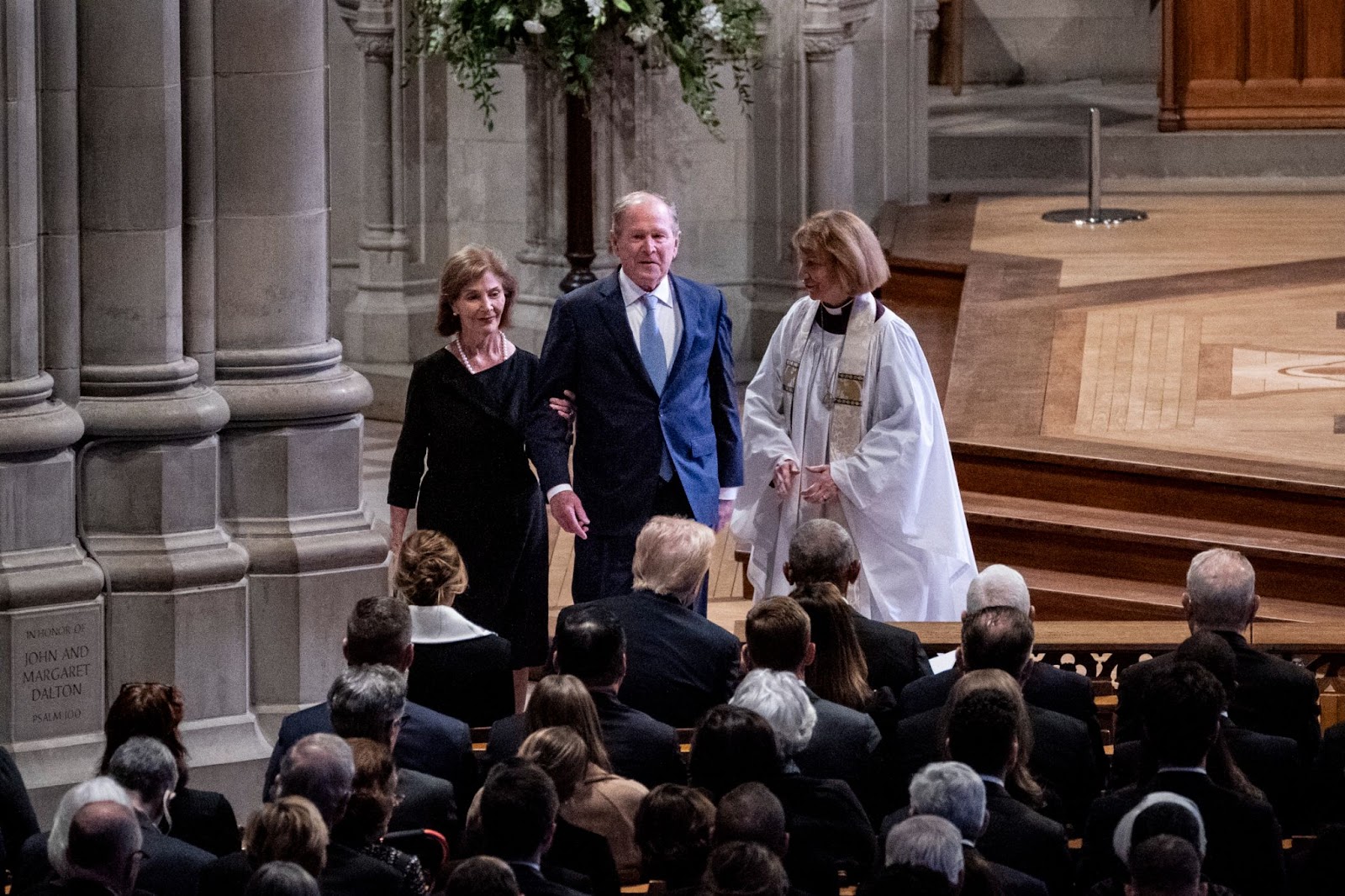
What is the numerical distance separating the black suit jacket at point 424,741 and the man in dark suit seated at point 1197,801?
1.18 m

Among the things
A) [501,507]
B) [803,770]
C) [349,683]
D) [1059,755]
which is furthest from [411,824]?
[501,507]

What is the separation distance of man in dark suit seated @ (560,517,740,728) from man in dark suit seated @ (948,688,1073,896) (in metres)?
0.92

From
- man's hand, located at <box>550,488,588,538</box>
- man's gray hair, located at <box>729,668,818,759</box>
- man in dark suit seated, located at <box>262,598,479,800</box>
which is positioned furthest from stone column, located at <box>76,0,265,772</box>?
man's gray hair, located at <box>729,668,818,759</box>

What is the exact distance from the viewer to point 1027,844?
13.0ft

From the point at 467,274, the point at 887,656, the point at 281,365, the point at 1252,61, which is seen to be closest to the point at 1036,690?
the point at 887,656

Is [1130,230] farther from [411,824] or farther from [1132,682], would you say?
→ [411,824]

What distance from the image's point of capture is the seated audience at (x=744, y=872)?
3.48 m

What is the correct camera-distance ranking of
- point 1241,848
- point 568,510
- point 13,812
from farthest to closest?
point 568,510 → point 13,812 → point 1241,848

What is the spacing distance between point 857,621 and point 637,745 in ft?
2.71

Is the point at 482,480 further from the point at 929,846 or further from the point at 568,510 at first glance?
the point at 929,846

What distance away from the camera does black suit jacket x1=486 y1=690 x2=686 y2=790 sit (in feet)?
14.4

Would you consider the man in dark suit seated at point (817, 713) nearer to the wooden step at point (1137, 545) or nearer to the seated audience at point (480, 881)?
the seated audience at point (480, 881)

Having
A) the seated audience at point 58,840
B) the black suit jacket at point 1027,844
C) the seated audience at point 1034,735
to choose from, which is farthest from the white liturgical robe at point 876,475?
the seated audience at point 58,840

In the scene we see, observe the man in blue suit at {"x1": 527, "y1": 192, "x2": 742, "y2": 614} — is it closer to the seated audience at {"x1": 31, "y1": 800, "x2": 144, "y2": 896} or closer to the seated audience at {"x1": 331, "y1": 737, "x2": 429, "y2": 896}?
the seated audience at {"x1": 331, "y1": 737, "x2": 429, "y2": 896}
